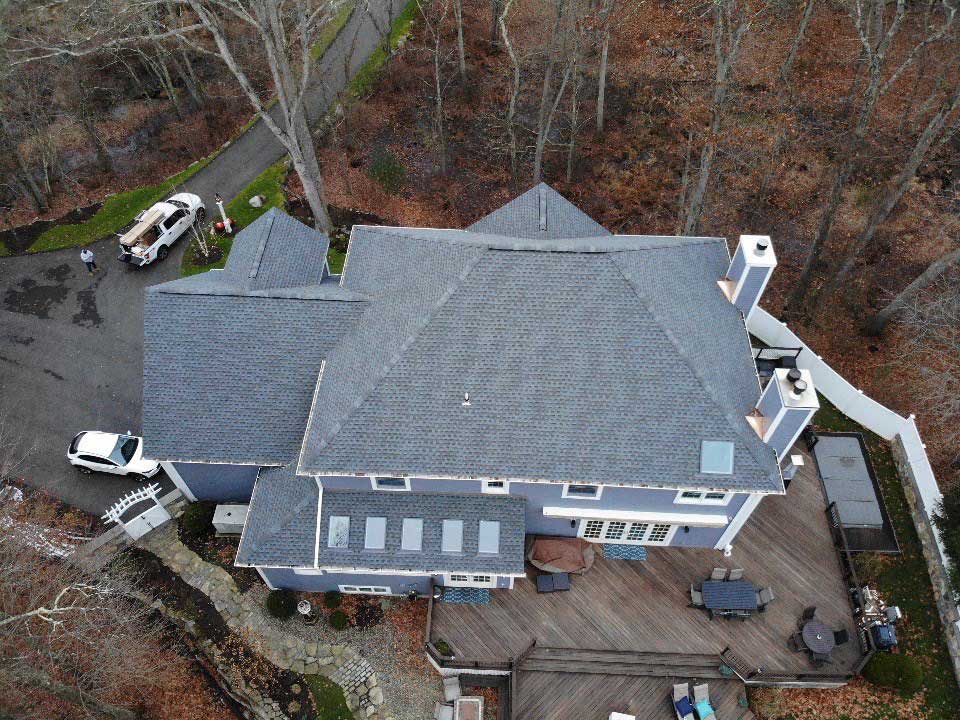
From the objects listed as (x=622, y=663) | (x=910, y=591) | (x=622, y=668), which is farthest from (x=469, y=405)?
(x=910, y=591)

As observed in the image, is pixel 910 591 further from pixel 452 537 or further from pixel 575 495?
pixel 452 537

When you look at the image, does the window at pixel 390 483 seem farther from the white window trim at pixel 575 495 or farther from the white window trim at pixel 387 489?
the white window trim at pixel 575 495

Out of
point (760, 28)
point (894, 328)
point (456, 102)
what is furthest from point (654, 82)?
point (894, 328)

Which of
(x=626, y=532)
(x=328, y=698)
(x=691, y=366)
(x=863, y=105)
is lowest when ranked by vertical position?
(x=328, y=698)

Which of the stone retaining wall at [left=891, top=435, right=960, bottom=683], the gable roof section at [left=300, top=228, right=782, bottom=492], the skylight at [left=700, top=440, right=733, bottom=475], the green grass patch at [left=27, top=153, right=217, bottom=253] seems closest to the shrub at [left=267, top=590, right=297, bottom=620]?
the gable roof section at [left=300, top=228, right=782, bottom=492]

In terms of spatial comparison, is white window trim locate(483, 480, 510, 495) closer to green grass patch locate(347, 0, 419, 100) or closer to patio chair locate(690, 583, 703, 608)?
patio chair locate(690, 583, 703, 608)

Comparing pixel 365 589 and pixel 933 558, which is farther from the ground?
pixel 933 558
